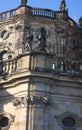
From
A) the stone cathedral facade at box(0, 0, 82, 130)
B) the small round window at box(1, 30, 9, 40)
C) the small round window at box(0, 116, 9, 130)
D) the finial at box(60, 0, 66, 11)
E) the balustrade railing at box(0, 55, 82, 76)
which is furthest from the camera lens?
the finial at box(60, 0, 66, 11)

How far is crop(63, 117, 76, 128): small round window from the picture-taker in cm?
2526

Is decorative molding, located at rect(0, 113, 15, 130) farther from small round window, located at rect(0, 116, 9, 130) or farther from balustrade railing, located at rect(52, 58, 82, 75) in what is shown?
balustrade railing, located at rect(52, 58, 82, 75)

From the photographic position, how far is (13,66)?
1032 inches

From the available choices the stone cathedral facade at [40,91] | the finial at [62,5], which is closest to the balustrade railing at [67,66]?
the stone cathedral facade at [40,91]

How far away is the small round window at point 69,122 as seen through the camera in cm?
2526

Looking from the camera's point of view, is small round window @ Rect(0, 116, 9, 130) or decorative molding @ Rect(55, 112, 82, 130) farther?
small round window @ Rect(0, 116, 9, 130)

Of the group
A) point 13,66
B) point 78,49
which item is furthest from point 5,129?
point 78,49

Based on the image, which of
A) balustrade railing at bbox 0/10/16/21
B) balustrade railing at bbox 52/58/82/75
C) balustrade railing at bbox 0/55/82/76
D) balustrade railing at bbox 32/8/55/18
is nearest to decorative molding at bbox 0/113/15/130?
balustrade railing at bbox 0/55/82/76

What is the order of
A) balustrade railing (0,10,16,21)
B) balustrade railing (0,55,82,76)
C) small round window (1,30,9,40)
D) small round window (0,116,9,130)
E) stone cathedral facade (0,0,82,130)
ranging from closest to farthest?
stone cathedral facade (0,0,82,130) < small round window (0,116,9,130) < balustrade railing (0,55,82,76) < small round window (1,30,9,40) < balustrade railing (0,10,16,21)

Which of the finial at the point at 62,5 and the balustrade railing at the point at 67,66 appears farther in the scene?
the finial at the point at 62,5

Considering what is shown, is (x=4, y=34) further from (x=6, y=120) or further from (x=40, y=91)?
(x=40, y=91)

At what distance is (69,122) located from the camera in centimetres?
2531

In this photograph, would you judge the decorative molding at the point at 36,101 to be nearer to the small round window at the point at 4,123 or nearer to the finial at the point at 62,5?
the small round window at the point at 4,123

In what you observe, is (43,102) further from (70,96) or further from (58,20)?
(58,20)
